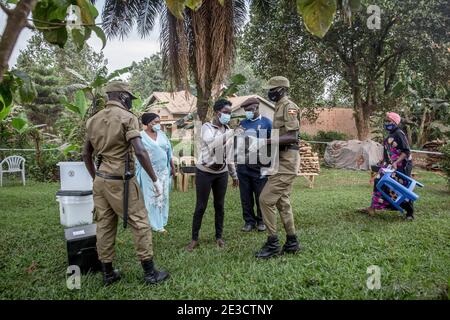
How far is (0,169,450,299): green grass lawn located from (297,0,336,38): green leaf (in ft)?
6.49

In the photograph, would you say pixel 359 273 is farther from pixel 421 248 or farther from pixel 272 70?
pixel 272 70

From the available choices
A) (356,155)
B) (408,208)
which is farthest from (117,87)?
(356,155)

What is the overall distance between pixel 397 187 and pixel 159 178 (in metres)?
3.56

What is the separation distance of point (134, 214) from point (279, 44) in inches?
479

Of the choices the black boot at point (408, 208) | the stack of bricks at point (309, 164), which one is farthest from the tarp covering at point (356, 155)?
the black boot at point (408, 208)

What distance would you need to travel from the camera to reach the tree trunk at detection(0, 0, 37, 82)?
4.20 ft

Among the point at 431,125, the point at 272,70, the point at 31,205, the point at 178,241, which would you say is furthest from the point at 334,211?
the point at 431,125

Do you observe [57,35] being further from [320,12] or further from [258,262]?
[258,262]

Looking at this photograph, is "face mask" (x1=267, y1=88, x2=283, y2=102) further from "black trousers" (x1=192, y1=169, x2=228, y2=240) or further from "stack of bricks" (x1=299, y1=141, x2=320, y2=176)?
"stack of bricks" (x1=299, y1=141, x2=320, y2=176)

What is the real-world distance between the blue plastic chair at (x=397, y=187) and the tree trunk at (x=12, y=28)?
5.40 metres

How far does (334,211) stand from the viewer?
6.59m

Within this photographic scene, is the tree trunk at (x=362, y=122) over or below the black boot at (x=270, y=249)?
over

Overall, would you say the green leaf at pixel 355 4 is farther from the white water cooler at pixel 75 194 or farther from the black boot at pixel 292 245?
the white water cooler at pixel 75 194

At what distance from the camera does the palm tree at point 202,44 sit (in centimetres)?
834
